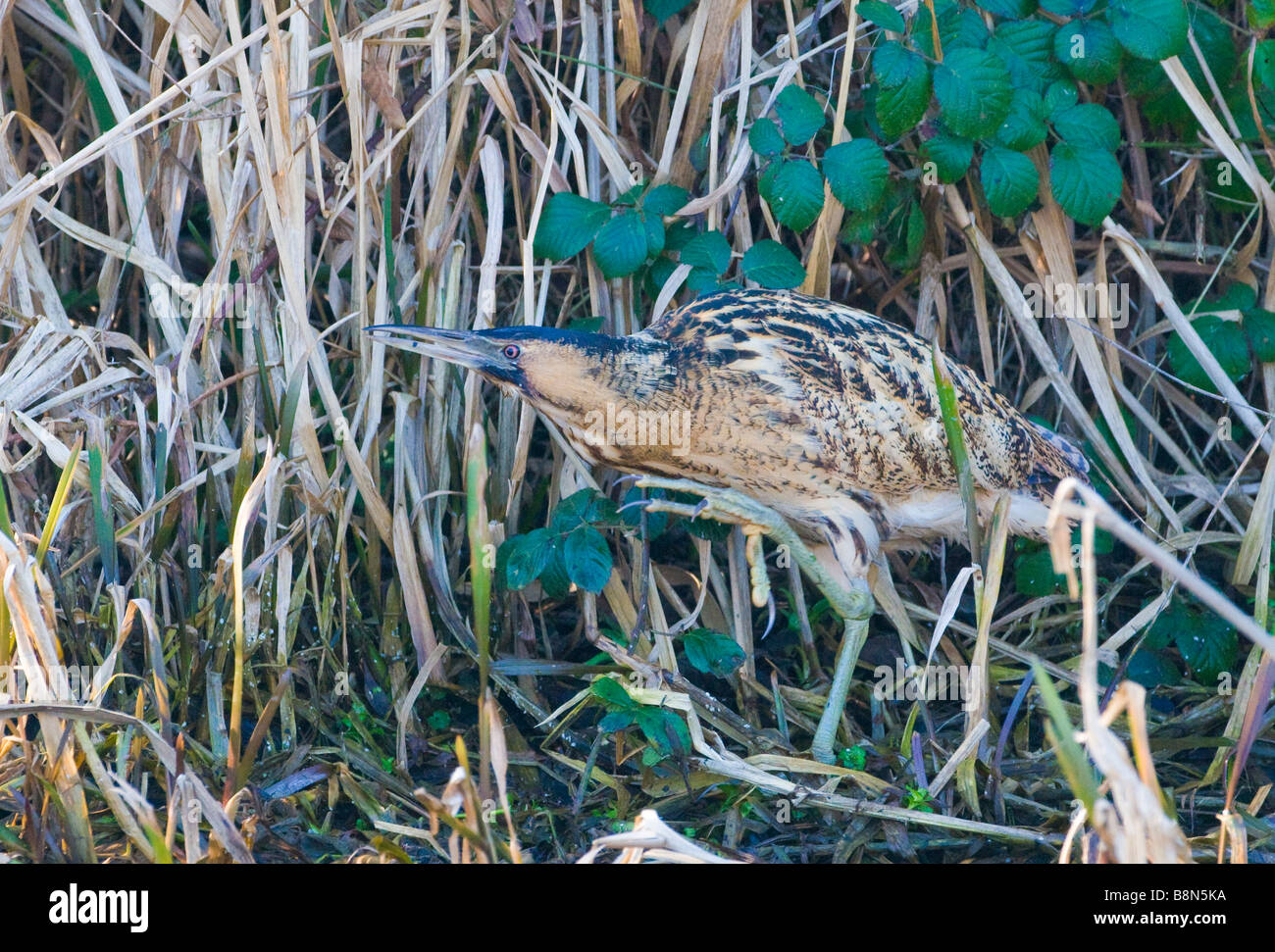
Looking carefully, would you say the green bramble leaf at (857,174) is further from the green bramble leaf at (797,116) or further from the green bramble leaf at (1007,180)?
the green bramble leaf at (1007,180)

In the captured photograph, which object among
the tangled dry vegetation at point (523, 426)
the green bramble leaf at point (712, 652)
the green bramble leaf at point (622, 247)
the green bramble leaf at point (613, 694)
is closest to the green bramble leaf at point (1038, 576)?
the tangled dry vegetation at point (523, 426)

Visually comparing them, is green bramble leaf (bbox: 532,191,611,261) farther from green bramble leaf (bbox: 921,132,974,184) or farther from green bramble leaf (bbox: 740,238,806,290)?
green bramble leaf (bbox: 921,132,974,184)

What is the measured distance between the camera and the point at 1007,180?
234cm

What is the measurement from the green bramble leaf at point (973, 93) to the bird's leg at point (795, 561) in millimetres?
761

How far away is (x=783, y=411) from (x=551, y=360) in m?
0.42

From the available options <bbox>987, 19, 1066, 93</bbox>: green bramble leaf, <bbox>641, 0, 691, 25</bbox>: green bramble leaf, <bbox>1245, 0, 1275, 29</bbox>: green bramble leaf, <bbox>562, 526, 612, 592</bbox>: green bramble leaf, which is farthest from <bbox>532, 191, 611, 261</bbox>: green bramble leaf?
<bbox>1245, 0, 1275, 29</bbox>: green bramble leaf

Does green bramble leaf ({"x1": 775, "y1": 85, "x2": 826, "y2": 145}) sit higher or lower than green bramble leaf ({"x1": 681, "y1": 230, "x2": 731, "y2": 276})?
higher

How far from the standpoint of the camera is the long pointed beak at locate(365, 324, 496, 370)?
2.28 m

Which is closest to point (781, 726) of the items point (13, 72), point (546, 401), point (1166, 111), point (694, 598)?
point (694, 598)

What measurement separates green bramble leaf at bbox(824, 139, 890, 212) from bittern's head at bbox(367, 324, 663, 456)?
0.44m

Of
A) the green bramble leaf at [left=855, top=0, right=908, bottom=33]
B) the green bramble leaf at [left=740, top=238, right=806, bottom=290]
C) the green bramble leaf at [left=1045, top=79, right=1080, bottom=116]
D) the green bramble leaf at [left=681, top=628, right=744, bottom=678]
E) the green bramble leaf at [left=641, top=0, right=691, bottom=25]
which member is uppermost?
the green bramble leaf at [left=641, top=0, right=691, bottom=25]

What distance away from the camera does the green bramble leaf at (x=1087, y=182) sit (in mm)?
2332

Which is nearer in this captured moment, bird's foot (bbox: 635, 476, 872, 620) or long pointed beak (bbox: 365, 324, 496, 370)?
bird's foot (bbox: 635, 476, 872, 620)

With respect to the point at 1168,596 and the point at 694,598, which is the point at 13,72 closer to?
the point at 694,598
